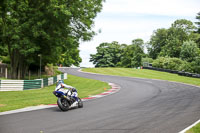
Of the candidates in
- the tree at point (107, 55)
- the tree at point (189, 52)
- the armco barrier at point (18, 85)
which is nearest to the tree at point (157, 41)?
the tree at point (107, 55)

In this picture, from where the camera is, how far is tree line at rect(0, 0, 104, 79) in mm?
25469

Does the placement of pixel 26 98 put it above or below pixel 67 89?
below

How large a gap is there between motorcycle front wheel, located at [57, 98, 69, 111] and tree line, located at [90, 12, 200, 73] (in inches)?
1760

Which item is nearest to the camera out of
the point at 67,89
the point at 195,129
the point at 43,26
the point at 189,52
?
the point at 195,129

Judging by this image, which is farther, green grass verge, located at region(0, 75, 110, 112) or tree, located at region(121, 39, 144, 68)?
tree, located at region(121, 39, 144, 68)

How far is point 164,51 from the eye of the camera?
8100 centimetres

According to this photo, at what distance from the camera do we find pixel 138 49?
99562 mm

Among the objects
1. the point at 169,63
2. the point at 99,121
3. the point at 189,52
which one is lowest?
the point at 99,121

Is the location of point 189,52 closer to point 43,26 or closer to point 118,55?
point 43,26

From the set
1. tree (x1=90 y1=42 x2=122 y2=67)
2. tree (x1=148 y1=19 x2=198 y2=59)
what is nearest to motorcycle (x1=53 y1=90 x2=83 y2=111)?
tree (x1=148 y1=19 x2=198 y2=59)

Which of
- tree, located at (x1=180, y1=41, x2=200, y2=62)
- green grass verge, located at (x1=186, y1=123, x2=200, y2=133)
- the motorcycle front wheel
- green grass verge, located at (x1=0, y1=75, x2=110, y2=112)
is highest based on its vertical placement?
tree, located at (x1=180, y1=41, x2=200, y2=62)

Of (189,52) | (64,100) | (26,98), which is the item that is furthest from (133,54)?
(64,100)

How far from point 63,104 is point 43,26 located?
16371 mm

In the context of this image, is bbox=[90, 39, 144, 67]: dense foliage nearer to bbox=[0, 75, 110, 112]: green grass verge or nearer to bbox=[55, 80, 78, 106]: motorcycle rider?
bbox=[0, 75, 110, 112]: green grass verge
